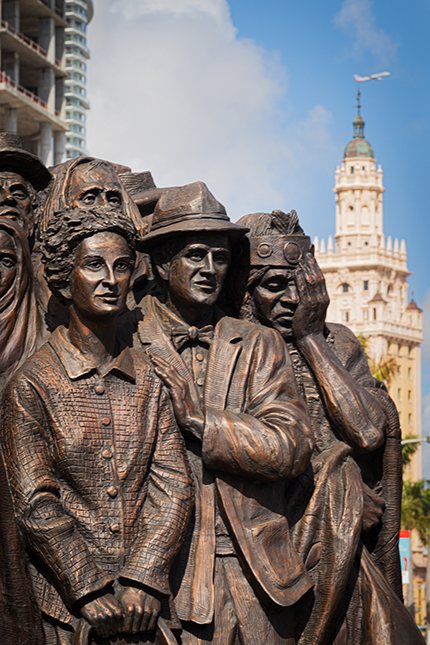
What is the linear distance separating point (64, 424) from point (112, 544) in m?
0.70

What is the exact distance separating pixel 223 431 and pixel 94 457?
2.44ft

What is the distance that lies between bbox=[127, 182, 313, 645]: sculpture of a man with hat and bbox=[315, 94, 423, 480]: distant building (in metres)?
59.1

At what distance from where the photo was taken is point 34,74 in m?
33.0

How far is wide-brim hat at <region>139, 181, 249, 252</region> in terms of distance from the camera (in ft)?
19.3

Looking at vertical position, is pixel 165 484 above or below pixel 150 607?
above

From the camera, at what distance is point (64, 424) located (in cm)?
524

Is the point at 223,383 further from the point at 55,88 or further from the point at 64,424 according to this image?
the point at 55,88

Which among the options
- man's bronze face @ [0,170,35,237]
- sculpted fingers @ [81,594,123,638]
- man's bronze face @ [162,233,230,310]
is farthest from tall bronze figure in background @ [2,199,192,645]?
man's bronze face @ [0,170,35,237]

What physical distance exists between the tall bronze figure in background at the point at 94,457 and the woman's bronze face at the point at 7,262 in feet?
1.04

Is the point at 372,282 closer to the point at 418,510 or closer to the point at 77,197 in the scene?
the point at 418,510

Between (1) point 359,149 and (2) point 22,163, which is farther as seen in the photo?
(1) point 359,149

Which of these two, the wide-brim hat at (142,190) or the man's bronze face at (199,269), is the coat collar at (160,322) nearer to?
the man's bronze face at (199,269)

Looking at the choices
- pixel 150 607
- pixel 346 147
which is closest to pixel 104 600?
pixel 150 607

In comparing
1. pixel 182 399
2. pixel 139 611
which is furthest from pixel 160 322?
pixel 139 611
